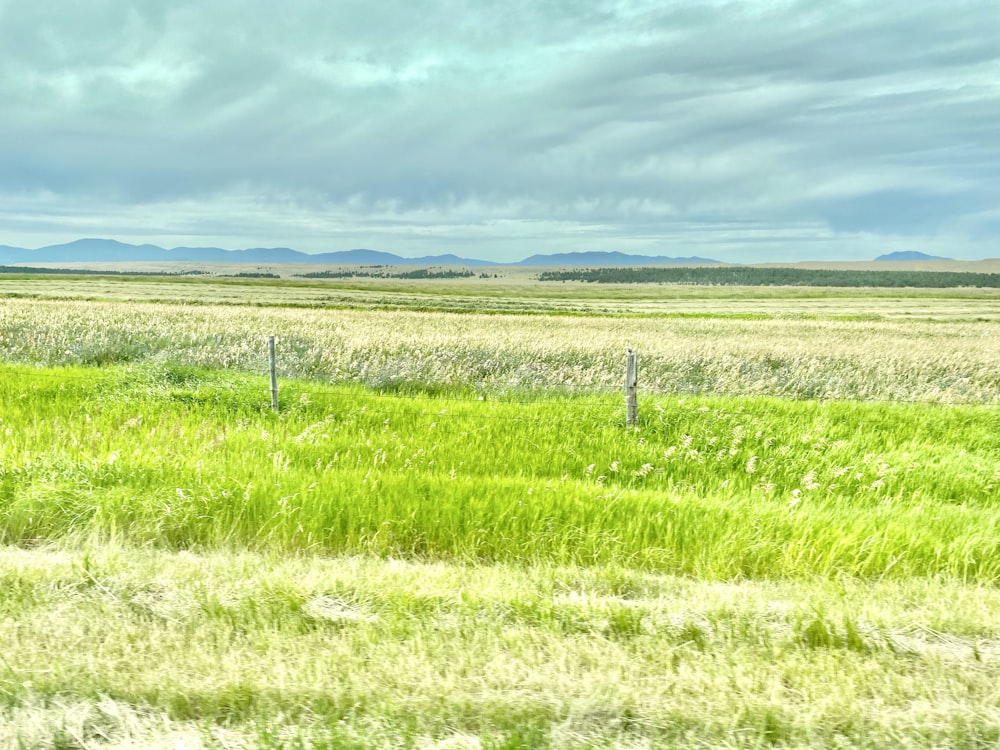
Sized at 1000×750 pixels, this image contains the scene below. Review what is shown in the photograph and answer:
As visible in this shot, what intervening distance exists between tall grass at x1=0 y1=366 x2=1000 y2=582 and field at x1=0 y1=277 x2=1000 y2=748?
0.04 meters

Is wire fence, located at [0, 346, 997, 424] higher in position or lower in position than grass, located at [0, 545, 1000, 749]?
higher

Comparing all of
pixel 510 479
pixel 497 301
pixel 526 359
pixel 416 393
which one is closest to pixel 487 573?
pixel 510 479

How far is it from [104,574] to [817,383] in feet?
58.3

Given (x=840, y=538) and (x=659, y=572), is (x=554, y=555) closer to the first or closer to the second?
(x=659, y=572)

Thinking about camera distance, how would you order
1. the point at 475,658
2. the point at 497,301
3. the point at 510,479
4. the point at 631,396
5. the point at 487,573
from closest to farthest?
the point at 475,658
the point at 487,573
the point at 510,479
the point at 631,396
the point at 497,301

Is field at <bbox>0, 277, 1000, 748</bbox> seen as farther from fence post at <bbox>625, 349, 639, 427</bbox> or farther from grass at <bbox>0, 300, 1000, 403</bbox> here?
grass at <bbox>0, 300, 1000, 403</bbox>

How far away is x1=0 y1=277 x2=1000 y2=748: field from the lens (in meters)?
3.49

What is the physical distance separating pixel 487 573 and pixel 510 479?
2397mm

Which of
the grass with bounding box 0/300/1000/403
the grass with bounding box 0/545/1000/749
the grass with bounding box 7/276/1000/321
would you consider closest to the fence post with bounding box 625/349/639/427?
the grass with bounding box 0/300/1000/403

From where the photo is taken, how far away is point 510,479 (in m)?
7.75

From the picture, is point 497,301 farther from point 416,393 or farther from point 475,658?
point 475,658

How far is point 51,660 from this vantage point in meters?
3.86

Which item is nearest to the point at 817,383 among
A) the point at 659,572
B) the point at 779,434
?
the point at 779,434

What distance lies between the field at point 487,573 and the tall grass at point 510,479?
0.15 ft
